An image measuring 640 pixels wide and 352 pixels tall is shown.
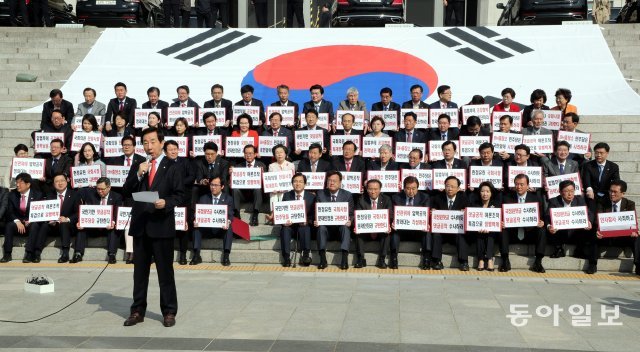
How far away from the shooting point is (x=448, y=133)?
44.2 ft

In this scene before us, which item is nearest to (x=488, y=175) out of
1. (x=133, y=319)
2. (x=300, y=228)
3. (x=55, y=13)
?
(x=300, y=228)

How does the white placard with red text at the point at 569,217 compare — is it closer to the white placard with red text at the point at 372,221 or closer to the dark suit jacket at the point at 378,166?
the white placard with red text at the point at 372,221

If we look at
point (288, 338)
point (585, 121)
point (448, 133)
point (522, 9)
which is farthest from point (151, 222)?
point (522, 9)

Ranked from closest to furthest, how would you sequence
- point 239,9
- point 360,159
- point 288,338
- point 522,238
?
point 288,338
point 522,238
point 360,159
point 239,9

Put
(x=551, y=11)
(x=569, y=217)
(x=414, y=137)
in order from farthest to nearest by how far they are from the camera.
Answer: (x=551, y=11), (x=414, y=137), (x=569, y=217)

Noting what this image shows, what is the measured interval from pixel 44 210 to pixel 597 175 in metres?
8.41

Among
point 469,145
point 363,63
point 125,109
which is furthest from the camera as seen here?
point 363,63

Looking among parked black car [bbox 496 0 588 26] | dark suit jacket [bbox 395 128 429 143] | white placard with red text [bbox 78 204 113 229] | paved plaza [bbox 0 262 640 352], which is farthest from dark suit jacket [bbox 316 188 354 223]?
parked black car [bbox 496 0 588 26]

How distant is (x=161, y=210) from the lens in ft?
25.5

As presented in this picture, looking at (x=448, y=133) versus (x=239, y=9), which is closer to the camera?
(x=448, y=133)

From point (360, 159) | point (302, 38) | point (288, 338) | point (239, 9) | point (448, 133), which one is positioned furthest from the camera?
point (239, 9)

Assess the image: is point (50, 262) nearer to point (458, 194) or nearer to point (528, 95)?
point (458, 194)

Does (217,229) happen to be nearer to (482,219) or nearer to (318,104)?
(318,104)

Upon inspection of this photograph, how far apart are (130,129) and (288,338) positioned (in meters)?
8.07
